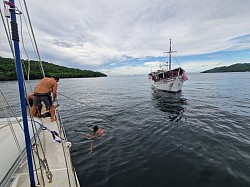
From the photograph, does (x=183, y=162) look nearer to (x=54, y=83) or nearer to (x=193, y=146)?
(x=193, y=146)

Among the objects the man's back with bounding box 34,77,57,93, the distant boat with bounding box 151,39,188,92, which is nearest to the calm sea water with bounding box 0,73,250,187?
the man's back with bounding box 34,77,57,93

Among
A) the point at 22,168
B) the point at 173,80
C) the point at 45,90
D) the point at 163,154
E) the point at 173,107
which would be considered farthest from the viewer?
the point at 173,80

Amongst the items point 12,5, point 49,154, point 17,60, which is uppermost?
point 12,5

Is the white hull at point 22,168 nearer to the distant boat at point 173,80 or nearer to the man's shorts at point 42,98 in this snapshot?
the man's shorts at point 42,98

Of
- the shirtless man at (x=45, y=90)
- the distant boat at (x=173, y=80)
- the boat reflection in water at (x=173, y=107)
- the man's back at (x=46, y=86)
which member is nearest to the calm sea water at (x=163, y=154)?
the boat reflection in water at (x=173, y=107)

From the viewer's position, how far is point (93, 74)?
179m

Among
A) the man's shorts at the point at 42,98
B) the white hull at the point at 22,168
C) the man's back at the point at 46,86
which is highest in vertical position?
the man's back at the point at 46,86

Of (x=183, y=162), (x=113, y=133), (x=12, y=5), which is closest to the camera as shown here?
(x=12, y=5)

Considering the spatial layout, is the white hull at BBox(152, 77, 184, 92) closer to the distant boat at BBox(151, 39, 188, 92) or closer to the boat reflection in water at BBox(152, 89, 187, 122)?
the distant boat at BBox(151, 39, 188, 92)

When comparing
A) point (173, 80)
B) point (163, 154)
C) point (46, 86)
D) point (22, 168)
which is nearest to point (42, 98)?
point (46, 86)

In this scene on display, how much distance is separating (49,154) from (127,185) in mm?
2620

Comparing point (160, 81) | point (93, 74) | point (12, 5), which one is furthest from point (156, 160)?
point (93, 74)

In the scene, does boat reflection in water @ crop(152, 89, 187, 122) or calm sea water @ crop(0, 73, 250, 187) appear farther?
boat reflection in water @ crop(152, 89, 187, 122)

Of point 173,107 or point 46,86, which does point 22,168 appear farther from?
point 173,107
